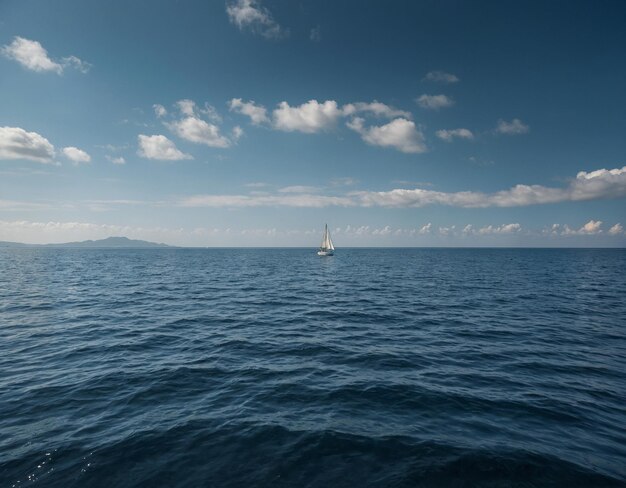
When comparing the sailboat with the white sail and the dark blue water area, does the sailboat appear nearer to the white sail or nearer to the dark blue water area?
the white sail

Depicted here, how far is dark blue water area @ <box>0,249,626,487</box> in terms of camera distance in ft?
27.2

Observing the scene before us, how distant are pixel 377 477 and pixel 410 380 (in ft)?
21.3

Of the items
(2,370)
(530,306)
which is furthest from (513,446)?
(530,306)

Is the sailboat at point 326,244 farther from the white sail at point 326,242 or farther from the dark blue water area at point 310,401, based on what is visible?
the dark blue water area at point 310,401

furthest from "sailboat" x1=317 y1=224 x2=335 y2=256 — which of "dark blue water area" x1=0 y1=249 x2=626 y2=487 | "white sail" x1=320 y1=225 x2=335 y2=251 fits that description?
"dark blue water area" x1=0 y1=249 x2=626 y2=487

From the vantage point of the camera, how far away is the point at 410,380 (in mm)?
13906

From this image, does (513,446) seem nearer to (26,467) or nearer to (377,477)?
(377,477)

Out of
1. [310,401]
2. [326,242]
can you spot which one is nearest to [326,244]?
[326,242]

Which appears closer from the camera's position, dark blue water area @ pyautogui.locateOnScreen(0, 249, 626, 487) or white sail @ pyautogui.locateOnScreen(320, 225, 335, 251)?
dark blue water area @ pyautogui.locateOnScreen(0, 249, 626, 487)

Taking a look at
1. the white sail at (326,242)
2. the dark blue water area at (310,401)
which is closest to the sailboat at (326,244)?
the white sail at (326,242)

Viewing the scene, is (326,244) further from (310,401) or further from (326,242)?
(310,401)

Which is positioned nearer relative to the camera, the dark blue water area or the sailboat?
the dark blue water area

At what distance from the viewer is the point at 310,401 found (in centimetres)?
1199

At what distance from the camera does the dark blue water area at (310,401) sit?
8.30m
